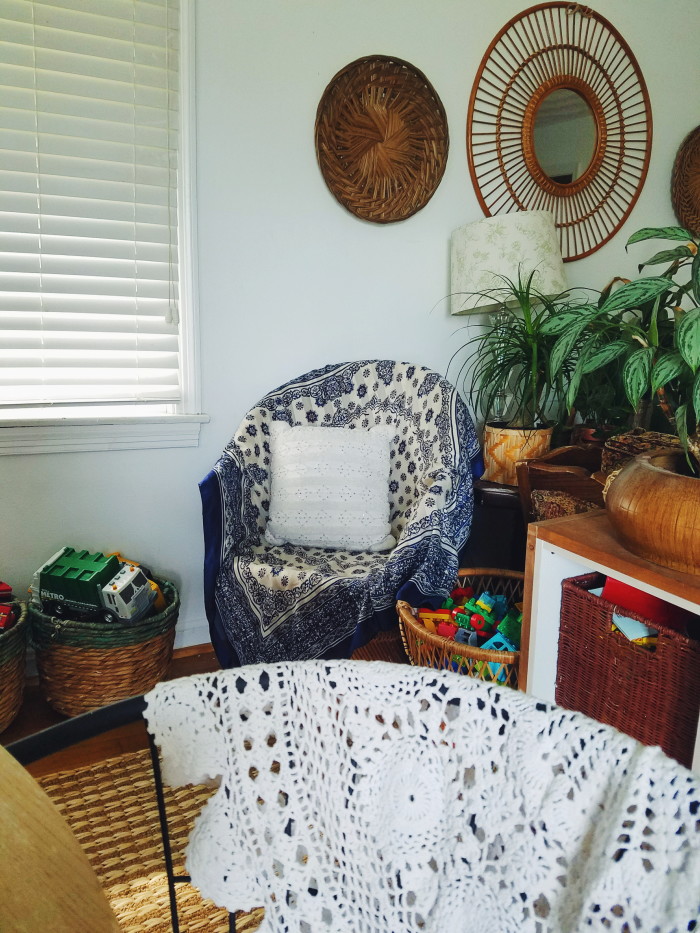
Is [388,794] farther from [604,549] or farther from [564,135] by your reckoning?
[564,135]

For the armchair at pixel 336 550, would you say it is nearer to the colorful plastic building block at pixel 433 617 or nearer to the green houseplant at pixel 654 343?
the colorful plastic building block at pixel 433 617

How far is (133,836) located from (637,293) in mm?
1464

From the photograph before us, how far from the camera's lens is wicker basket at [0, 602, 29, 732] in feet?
5.33

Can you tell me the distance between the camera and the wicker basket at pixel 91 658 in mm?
1686

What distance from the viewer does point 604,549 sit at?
1.08m

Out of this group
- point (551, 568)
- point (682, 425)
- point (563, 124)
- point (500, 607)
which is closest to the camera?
point (682, 425)

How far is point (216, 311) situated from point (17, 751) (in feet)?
5.55

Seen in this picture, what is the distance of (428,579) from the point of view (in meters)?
1.53

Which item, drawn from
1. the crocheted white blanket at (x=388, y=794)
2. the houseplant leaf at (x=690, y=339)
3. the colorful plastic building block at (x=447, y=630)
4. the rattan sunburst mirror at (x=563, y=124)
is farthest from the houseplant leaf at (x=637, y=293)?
the rattan sunburst mirror at (x=563, y=124)

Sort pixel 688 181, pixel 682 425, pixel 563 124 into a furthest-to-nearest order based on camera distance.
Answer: pixel 688 181
pixel 563 124
pixel 682 425

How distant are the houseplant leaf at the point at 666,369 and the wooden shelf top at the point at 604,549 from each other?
0.28 metres

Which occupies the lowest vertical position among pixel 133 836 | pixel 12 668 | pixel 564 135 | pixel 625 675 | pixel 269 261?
pixel 133 836

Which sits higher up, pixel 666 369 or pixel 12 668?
pixel 666 369


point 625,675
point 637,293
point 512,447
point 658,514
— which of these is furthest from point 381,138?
point 625,675
